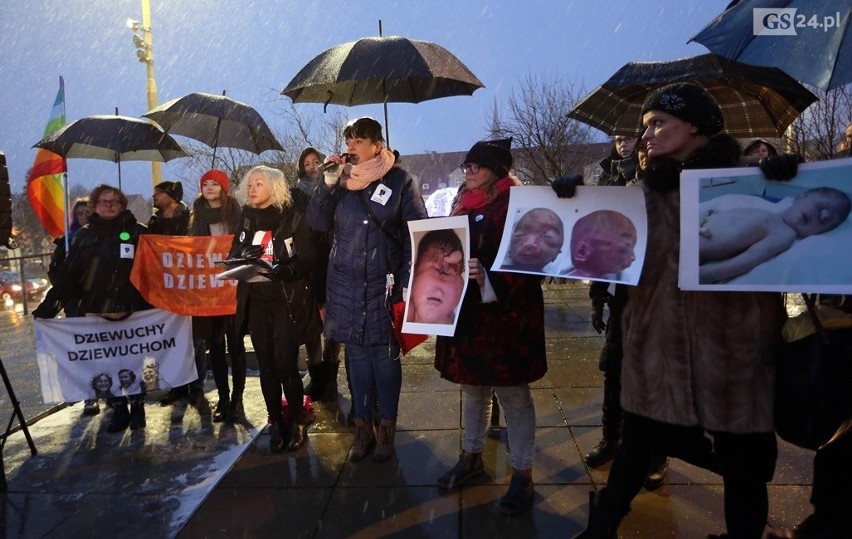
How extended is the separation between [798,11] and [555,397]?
344cm

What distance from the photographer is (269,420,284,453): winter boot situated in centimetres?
407

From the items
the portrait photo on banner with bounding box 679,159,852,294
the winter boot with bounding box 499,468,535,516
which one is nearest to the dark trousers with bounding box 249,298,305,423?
the winter boot with bounding box 499,468,535,516

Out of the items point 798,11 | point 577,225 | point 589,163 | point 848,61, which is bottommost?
point 577,225

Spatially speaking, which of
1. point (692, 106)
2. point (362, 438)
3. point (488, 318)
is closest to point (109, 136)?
point (362, 438)

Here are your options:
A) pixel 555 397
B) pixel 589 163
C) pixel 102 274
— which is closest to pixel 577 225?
pixel 555 397

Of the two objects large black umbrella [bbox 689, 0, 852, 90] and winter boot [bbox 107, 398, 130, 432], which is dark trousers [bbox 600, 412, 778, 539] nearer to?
large black umbrella [bbox 689, 0, 852, 90]

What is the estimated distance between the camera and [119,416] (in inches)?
185

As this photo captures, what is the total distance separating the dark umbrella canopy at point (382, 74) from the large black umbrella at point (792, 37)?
75.4 inches

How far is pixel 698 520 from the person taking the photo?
3.00 meters

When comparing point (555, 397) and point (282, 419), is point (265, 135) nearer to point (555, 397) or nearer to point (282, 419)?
point (282, 419)

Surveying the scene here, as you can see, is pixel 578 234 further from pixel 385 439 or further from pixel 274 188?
pixel 274 188

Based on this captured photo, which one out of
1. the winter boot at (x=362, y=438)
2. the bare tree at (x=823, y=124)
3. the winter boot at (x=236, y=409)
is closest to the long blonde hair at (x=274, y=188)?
the winter boot at (x=362, y=438)

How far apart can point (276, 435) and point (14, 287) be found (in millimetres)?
20107

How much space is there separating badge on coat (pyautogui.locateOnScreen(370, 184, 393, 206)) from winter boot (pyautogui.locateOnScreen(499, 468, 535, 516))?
173cm
